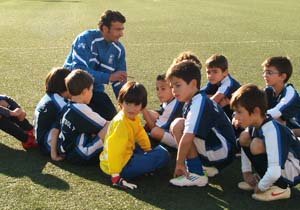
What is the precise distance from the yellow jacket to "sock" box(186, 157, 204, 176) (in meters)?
0.48

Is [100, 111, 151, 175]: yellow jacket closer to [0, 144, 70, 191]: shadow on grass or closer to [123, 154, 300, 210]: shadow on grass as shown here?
[123, 154, 300, 210]: shadow on grass

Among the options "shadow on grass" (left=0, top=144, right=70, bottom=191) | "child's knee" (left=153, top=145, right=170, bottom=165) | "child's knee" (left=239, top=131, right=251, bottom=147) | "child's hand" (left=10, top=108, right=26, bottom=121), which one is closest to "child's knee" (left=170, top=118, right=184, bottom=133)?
"child's knee" (left=153, top=145, right=170, bottom=165)

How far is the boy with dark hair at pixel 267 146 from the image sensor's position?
3678mm

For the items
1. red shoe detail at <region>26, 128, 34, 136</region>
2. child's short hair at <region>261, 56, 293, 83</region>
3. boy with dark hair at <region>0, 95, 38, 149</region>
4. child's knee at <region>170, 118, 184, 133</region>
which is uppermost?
child's short hair at <region>261, 56, 293, 83</region>

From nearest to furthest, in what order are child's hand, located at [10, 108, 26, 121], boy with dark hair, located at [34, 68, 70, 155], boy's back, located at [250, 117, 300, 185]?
boy's back, located at [250, 117, 300, 185], boy with dark hair, located at [34, 68, 70, 155], child's hand, located at [10, 108, 26, 121]

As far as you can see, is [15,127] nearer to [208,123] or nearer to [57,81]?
[57,81]

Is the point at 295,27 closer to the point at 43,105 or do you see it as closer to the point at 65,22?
the point at 65,22

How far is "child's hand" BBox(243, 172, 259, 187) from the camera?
3.99 meters

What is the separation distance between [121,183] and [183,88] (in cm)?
90

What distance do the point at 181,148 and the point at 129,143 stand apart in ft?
1.41

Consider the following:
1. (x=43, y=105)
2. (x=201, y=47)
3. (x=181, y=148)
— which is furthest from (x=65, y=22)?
(x=181, y=148)

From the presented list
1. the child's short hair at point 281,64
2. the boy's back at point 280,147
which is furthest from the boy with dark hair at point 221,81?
the boy's back at point 280,147

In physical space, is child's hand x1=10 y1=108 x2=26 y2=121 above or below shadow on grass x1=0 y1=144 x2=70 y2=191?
above

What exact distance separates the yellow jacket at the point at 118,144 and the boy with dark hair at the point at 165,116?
700mm
